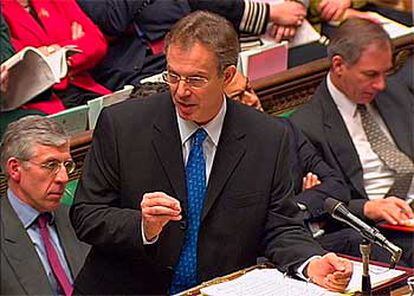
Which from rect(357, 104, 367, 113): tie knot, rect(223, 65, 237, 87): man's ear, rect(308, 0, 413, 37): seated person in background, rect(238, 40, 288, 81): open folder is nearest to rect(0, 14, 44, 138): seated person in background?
rect(238, 40, 288, 81): open folder

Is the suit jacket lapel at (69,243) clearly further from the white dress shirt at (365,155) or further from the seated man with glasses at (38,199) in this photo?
the white dress shirt at (365,155)

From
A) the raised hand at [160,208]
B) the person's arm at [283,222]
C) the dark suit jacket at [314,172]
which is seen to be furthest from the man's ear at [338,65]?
the raised hand at [160,208]

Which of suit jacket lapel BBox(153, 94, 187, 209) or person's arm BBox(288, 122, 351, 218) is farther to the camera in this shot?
person's arm BBox(288, 122, 351, 218)

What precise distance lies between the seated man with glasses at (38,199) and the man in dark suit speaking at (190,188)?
267 mm

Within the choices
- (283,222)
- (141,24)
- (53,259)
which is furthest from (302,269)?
(141,24)

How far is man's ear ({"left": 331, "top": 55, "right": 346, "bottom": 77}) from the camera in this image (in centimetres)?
397

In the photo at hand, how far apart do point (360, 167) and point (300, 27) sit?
0.85 metres

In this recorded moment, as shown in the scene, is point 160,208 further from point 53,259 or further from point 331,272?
point 53,259

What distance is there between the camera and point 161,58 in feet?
13.6

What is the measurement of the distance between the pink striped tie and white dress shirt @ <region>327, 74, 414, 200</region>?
125 cm

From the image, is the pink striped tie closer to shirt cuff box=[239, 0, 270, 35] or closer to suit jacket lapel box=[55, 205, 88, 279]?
suit jacket lapel box=[55, 205, 88, 279]

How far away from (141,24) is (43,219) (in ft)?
4.01

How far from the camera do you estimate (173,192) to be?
9.33ft

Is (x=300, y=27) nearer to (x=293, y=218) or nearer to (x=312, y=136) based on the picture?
(x=312, y=136)
